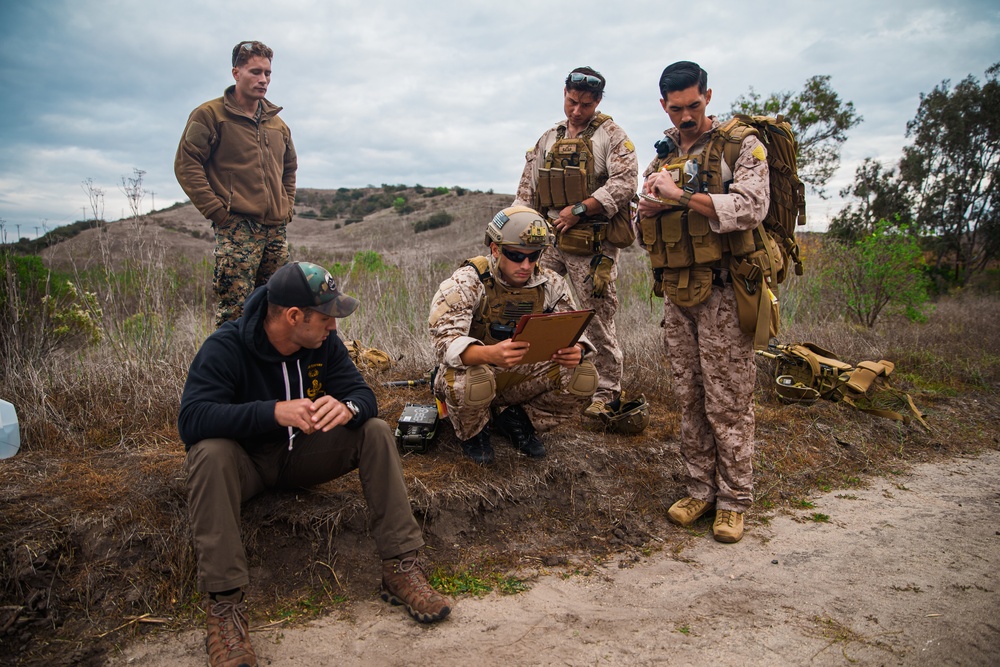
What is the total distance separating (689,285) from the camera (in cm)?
341

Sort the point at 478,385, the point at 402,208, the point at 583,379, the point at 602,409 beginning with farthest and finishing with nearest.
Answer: the point at 402,208
the point at 602,409
the point at 583,379
the point at 478,385

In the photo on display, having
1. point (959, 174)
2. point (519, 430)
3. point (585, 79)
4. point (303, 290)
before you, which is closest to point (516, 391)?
point (519, 430)

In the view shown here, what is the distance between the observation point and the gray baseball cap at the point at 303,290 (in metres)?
2.57

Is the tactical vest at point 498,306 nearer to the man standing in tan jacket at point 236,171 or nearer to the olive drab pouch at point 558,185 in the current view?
the olive drab pouch at point 558,185

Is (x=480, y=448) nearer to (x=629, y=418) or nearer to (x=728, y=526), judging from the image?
(x=629, y=418)

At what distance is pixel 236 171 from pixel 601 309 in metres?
2.86

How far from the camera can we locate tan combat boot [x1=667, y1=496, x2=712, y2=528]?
11.8ft

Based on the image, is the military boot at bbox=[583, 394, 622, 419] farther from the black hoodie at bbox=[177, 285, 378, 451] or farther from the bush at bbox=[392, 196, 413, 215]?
the bush at bbox=[392, 196, 413, 215]

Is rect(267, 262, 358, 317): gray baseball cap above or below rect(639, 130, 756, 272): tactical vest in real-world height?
below

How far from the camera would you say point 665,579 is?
3.08 meters

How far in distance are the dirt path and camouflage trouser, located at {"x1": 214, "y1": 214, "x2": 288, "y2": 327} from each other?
8.27 ft

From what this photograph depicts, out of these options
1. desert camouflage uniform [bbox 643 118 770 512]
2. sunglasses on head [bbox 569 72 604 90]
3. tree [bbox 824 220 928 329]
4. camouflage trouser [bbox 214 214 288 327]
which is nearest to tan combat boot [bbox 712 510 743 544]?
desert camouflage uniform [bbox 643 118 770 512]

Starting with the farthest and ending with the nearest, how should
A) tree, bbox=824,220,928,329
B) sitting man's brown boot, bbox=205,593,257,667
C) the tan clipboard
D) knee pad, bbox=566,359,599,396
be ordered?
1. tree, bbox=824,220,928,329
2. knee pad, bbox=566,359,599,396
3. the tan clipboard
4. sitting man's brown boot, bbox=205,593,257,667

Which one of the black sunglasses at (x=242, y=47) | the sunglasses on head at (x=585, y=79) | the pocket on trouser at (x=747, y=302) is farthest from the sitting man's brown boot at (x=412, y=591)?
the black sunglasses at (x=242, y=47)
